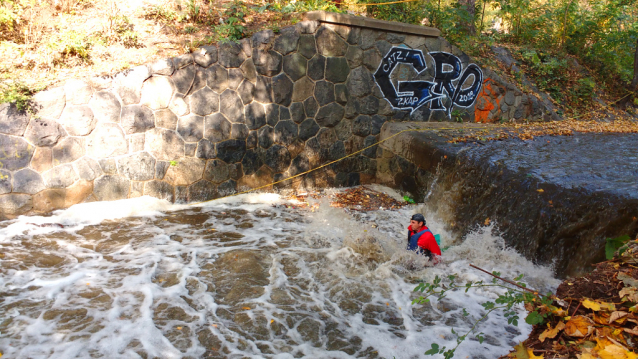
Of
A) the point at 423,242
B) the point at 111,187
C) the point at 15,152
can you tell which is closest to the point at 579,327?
the point at 423,242

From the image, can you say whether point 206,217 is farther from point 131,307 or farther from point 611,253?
point 611,253

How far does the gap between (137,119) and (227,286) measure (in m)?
3.02

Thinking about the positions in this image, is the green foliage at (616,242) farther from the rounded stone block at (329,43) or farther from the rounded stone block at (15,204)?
the rounded stone block at (15,204)

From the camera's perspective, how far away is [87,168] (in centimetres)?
551

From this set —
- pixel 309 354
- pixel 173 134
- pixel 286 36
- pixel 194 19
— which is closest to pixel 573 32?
pixel 286 36

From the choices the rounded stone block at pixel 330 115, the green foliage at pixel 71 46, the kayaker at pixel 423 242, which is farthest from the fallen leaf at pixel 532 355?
the green foliage at pixel 71 46

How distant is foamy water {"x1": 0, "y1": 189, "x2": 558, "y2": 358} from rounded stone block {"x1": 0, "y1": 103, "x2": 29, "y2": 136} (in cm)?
111

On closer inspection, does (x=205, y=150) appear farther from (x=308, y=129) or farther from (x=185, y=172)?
(x=308, y=129)

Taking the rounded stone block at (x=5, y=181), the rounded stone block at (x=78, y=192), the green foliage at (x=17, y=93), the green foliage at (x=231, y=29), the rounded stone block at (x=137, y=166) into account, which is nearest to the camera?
the green foliage at (x=17, y=93)

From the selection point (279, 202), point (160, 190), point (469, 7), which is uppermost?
point (469, 7)

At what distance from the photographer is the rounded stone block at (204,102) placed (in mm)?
6070

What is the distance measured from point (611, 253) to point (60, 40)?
22.9 ft

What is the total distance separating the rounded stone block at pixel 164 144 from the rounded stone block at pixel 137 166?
0.37 feet

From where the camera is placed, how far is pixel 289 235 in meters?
5.32
